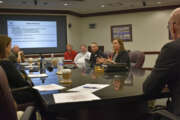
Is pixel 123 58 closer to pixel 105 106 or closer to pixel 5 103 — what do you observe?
pixel 105 106

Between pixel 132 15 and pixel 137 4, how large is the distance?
0.79 meters

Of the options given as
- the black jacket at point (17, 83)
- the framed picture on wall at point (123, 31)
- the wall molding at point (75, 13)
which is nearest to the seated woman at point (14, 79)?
the black jacket at point (17, 83)

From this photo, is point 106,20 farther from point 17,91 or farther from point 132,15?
point 17,91

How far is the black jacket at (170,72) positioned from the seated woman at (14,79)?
1333 millimetres

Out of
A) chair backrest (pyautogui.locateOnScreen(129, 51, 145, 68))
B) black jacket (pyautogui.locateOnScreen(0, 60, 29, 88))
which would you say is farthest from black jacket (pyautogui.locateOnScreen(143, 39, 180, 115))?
chair backrest (pyautogui.locateOnScreen(129, 51, 145, 68))

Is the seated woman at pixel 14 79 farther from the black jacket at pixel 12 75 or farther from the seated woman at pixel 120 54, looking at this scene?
the seated woman at pixel 120 54

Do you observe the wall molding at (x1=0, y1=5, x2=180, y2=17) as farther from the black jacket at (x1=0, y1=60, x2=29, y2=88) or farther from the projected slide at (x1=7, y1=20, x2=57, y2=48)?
the black jacket at (x1=0, y1=60, x2=29, y2=88)

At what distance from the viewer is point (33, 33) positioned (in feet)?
24.5

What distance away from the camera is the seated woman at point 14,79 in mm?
2102

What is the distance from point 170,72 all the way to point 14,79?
1.58 m

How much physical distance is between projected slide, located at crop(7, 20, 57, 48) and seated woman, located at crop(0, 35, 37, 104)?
5.28m

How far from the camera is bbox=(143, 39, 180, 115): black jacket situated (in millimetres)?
1170

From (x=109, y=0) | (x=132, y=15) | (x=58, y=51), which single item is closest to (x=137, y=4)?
(x=132, y=15)

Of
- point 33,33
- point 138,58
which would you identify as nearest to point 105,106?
point 138,58
